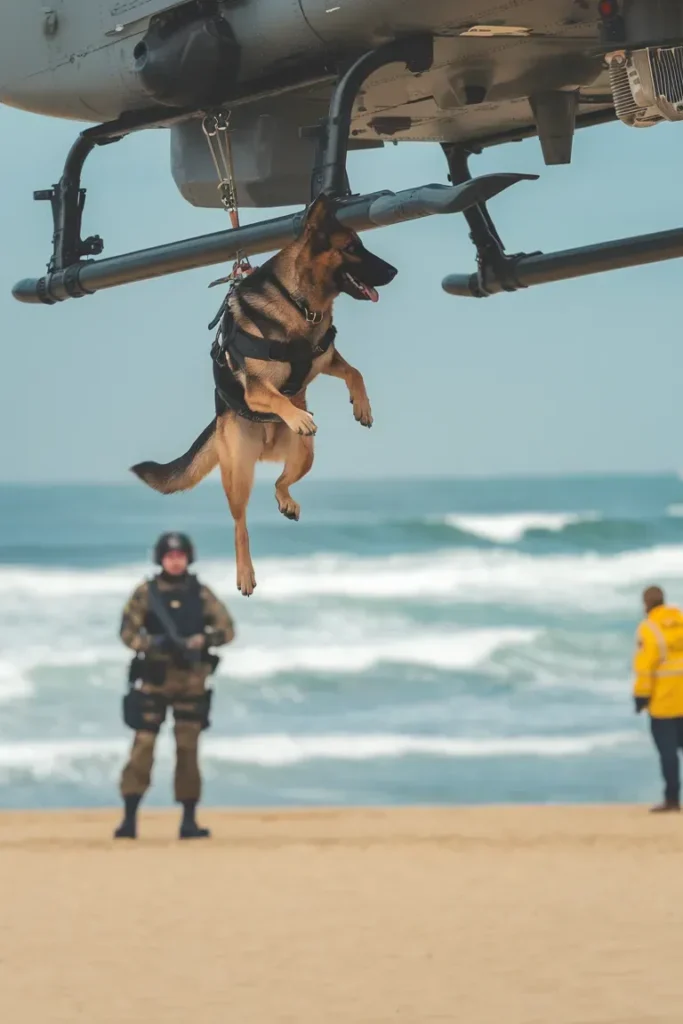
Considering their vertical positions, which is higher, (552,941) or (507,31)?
(507,31)

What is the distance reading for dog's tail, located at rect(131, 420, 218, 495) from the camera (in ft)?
22.0

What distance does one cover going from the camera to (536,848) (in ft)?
70.4

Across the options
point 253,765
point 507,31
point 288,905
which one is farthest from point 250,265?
point 253,765

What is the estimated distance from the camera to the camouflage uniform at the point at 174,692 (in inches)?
734

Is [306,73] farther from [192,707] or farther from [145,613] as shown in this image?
[192,707]

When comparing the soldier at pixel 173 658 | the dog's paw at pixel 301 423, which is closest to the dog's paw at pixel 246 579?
the dog's paw at pixel 301 423

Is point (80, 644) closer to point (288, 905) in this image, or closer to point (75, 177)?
point (288, 905)

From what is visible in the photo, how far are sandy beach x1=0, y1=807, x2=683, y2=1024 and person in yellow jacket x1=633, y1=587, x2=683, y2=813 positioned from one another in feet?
3.46

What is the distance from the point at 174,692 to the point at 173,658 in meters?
0.45

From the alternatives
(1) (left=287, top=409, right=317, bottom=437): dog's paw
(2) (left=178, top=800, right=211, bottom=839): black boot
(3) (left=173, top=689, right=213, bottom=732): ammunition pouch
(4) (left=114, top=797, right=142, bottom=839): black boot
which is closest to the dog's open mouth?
(1) (left=287, top=409, right=317, bottom=437): dog's paw

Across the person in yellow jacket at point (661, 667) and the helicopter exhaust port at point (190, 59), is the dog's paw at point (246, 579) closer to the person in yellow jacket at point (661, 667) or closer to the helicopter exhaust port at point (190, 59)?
the helicopter exhaust port at point (190, 59)

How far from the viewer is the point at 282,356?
6410 millimetres

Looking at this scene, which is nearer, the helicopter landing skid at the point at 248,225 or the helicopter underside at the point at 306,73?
the helicopter landing skid at the point at 248,225

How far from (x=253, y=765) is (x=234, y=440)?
30572 millimetres
